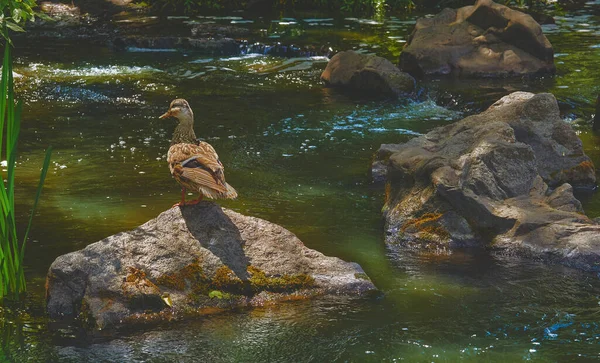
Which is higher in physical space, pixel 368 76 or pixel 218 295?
pixel 218 295

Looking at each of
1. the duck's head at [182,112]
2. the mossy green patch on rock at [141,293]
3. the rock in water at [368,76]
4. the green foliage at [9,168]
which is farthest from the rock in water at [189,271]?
the rock in water at [368,76]

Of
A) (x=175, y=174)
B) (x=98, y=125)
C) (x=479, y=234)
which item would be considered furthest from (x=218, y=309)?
(x=98, y=125)

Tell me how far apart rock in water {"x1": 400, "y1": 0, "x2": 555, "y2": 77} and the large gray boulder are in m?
7.09

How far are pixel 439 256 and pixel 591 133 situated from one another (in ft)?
19.2

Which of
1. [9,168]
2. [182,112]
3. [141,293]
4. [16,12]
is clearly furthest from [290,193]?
[16,12]

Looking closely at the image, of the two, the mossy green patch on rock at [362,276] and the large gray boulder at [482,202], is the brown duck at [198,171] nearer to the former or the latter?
the mossy green patch on rock at [362,276]

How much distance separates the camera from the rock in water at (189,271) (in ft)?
19.9

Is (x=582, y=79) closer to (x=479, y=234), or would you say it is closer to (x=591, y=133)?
(x=591, y=133)

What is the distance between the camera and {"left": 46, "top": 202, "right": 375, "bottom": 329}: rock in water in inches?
238

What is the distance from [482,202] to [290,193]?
2.47 metres

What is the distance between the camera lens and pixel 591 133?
492 inches

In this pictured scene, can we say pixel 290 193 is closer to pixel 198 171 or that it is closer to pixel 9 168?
pixel 198 171

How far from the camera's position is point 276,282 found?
645 cm

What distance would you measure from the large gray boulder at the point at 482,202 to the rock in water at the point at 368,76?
5719 millimetres
